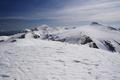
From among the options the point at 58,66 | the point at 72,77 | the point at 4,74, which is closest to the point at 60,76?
the point at 72,77

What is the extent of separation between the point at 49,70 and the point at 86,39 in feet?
166

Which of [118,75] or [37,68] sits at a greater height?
[37,68]

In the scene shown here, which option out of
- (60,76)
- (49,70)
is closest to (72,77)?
(60,76)

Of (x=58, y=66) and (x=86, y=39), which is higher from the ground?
(x=58, y=66)

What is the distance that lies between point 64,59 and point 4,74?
473 centimetres

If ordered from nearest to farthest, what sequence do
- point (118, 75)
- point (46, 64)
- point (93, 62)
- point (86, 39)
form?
1. point (118, 75)
2. point (46, 64)
3. point (93, 62)
4. point (86, 39)

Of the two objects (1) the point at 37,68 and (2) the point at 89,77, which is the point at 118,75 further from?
(1) the point at 37,68

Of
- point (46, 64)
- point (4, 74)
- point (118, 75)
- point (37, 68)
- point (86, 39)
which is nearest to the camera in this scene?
point (4, 74)

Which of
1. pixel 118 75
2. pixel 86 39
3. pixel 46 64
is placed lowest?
pixel 86 39

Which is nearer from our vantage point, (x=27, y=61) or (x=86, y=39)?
(x=27, y=61)

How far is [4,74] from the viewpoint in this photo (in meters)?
7.93

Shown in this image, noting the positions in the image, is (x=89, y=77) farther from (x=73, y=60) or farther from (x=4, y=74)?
(x=4, y=74)

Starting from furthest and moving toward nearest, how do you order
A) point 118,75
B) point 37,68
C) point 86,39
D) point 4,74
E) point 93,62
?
point 86,39 < point 93,62 < point 37,68 < point 118,75 < point 4,74

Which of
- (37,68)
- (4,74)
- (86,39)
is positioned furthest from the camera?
(86,39)
